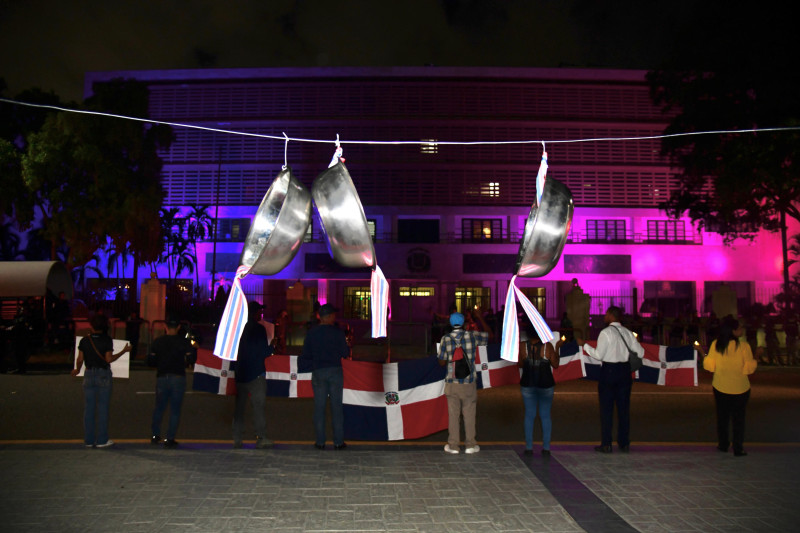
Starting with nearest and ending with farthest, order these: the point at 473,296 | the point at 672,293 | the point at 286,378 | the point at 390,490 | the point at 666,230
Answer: the point at 390,490
the point at 286,378
the point at 473,296
the point at 672,293
the point at 666,230

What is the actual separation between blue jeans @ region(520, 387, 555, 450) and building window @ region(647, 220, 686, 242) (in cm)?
4023

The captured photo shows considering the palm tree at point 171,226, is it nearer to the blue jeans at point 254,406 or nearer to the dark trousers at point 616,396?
the blue jeans at point 254,406

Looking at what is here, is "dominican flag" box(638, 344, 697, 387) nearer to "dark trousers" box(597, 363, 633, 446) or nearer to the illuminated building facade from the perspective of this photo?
"dark trousers" box(597, 363, 633, 446)

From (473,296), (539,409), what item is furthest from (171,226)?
(539,409)

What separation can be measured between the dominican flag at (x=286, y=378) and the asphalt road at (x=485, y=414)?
0.50 meters

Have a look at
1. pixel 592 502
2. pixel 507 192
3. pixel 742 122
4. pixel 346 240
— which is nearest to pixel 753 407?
pixel 592 502

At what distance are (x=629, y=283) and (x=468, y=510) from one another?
41.2 metres

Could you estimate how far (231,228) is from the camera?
1724 inches

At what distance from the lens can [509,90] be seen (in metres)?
43.7

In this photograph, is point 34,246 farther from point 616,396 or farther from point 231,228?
point 616,396

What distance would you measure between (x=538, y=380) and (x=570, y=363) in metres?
4.67

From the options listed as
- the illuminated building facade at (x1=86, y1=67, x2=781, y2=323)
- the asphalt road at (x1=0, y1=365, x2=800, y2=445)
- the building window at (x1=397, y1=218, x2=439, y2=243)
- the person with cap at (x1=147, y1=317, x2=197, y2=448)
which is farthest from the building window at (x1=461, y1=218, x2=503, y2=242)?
the person with cap at (x1=147, y1=317, x2=197, y2=448)

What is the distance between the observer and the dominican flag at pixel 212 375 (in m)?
9.71

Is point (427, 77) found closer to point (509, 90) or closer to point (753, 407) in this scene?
point (509, 90)
